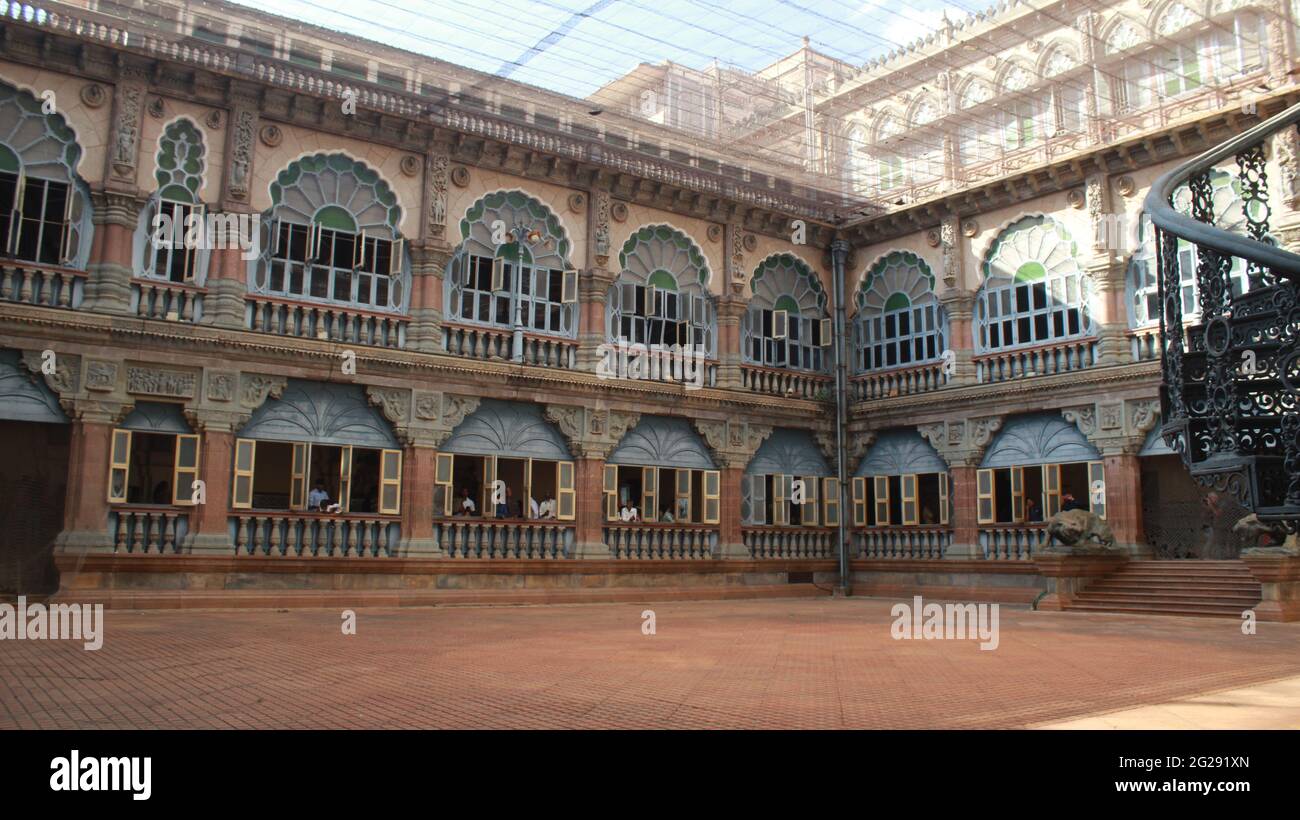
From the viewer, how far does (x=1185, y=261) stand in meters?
20.2

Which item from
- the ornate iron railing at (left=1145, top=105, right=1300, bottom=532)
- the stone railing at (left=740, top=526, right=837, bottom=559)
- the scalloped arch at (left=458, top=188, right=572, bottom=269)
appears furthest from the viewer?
the stone railing at (left=740, top=526, right=837, bottom=559)

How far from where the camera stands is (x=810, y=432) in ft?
85.6

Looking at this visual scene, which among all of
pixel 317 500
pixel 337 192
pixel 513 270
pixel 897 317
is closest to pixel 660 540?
pixel 513 270

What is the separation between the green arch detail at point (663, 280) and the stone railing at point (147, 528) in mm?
11491

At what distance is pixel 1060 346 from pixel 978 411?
2.35m

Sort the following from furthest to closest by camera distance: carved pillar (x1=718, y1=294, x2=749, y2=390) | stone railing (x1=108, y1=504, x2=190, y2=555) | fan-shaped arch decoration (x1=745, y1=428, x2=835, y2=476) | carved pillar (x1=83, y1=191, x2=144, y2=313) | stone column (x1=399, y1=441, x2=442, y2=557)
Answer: fan-shaped arch decoration (x1=745, y1=428, x2=835, y2=476) → carved pillar (x1=718, y1=294, x2=749, y2=390) → stone column (x1=399, y1=441, x2=442, y2=557) → carved pillar (x1=83, y1=191, x2=144, y2=313) → stone railing (x1=108, y1=504, x2=190, y2=555)

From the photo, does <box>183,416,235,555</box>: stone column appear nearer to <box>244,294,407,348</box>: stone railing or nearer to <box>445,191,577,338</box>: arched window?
<box>244,294,407,348</box>: stone railing

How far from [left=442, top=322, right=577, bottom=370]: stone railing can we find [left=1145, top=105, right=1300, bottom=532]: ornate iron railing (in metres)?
15.0

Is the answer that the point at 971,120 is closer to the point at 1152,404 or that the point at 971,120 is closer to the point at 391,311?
the point at 1152,404

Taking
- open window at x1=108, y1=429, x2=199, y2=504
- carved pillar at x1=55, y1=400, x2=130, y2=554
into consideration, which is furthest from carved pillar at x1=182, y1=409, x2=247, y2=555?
carved pillar at x1=55, y1=400, x2=130, y2=554

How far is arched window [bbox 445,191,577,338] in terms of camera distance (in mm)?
21359

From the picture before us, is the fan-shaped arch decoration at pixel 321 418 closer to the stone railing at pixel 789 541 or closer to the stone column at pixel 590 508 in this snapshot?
the stone column at pixel 590 508

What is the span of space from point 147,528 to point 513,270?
892 cm

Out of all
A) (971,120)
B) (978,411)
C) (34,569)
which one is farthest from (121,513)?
(971,120)
